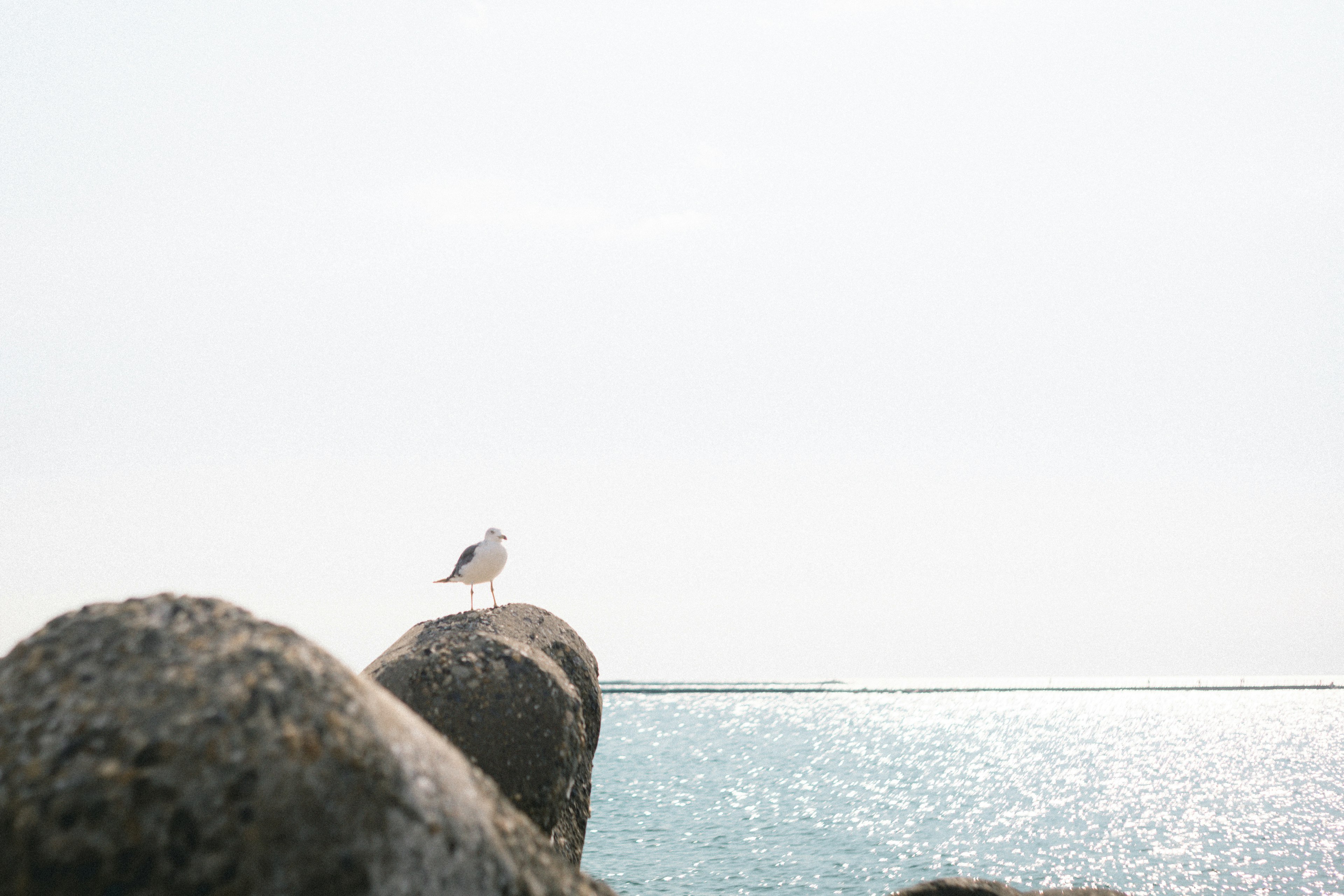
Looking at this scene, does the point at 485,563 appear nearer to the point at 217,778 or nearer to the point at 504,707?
the point at 504,707

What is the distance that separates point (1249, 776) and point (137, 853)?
88.2m

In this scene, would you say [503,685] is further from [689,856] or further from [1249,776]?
[1249,776]

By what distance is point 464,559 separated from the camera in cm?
1845

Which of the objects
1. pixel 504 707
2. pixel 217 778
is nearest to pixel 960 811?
pixel 504 707

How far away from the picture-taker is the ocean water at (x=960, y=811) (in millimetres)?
33375

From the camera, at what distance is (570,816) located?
535 inches

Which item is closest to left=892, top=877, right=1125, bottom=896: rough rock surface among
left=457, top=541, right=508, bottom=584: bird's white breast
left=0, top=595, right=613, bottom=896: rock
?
left=0, top=595, right=613, bottom=896: rock

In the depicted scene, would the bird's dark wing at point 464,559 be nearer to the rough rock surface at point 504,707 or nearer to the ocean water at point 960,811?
the rough rock surface at point 504,707

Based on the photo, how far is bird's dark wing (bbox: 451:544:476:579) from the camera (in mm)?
18281

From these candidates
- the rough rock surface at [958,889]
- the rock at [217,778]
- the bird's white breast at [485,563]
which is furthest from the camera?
the bird's white breast at [485,563]

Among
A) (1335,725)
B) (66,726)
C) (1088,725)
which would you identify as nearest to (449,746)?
(66,726)

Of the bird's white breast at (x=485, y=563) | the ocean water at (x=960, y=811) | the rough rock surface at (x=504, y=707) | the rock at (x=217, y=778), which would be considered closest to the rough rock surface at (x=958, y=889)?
the rough rock surface at (x=504, y=707)

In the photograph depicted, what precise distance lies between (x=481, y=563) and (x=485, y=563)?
0.28 feet

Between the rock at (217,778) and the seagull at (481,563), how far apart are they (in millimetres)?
13787
